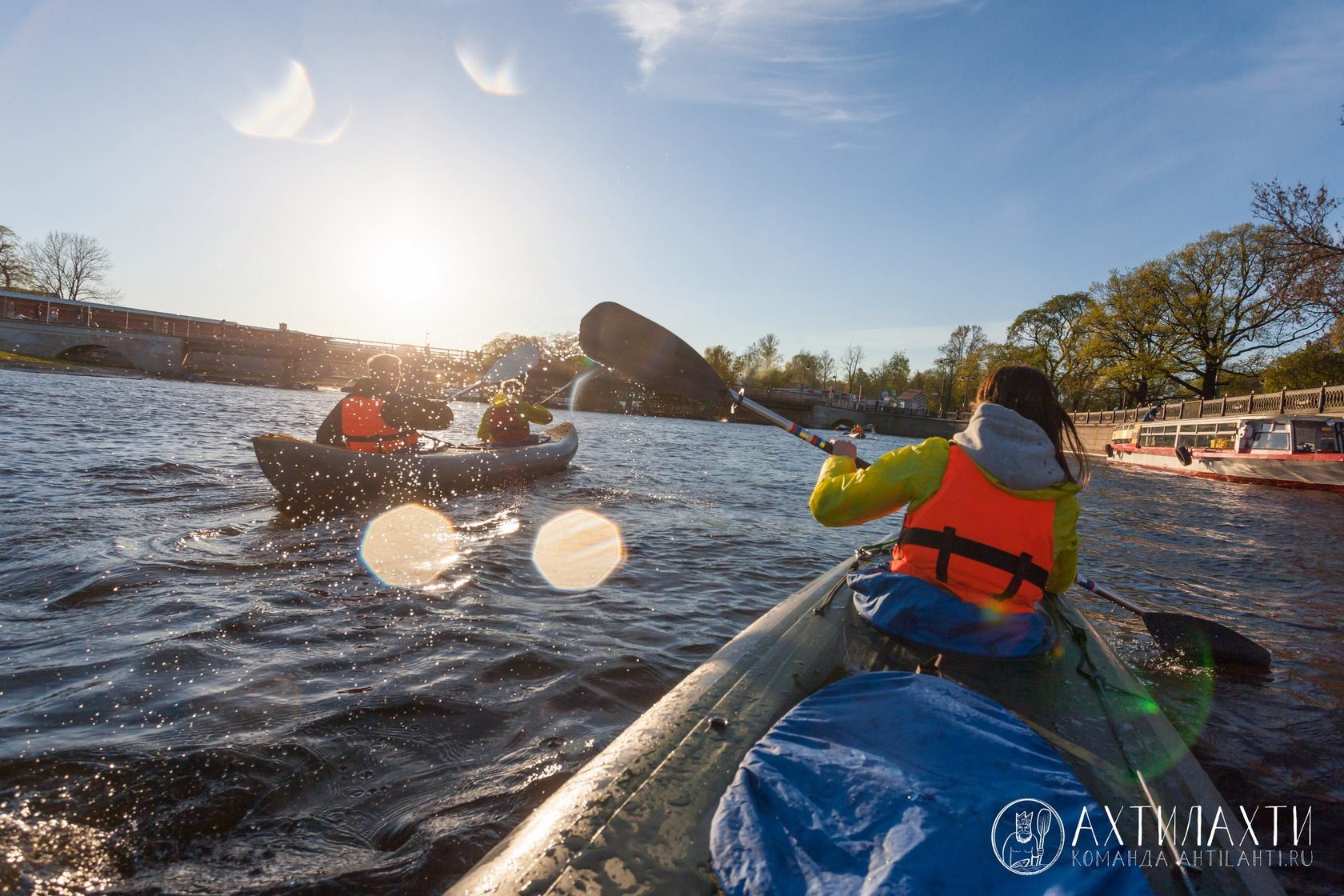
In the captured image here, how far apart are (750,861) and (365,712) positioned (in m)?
2.57

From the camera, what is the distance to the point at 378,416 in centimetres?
898

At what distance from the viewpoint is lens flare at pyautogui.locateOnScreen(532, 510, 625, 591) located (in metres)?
6.02

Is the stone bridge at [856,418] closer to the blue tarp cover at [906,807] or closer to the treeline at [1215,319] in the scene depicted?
the treeline at [1215,319]

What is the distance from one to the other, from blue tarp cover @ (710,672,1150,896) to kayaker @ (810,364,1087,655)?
708 mm

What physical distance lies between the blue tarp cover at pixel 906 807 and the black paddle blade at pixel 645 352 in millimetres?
3339

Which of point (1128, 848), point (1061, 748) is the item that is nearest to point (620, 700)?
point (1061, 748)

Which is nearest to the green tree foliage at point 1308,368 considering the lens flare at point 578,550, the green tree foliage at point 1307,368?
the green tree foliage at point 1307,368

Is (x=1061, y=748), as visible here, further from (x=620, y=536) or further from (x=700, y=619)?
(x=620, y=536)

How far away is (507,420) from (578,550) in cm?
595

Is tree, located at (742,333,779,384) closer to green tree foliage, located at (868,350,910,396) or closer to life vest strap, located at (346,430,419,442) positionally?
green tree foliage, located at (868,350,910,396)

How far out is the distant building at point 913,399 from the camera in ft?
255

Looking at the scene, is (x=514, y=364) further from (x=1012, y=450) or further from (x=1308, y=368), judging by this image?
(x=1308, y=368)

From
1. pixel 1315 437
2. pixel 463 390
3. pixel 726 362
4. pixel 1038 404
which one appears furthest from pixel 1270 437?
pixel 726 362

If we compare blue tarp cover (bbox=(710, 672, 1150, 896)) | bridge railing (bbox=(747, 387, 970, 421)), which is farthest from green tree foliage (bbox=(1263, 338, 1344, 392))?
blue tarp cover (bbox=(710, 672, 1150, 896))
